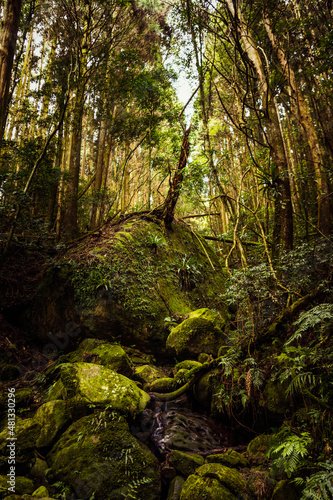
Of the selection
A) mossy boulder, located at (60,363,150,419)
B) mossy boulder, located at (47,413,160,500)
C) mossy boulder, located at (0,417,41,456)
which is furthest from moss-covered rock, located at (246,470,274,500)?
mossy boulder, located at (0,417,41,456)

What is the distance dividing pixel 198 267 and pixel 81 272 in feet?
12.8

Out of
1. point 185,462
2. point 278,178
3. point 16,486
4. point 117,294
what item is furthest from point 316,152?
point 16,486

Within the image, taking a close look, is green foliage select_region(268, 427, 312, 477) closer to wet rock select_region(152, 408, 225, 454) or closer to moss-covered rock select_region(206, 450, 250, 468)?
moss-covered rock select_region(206, 450, 250, 468)

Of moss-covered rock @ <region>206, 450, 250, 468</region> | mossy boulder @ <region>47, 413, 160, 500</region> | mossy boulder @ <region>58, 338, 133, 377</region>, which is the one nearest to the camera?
mossy boulder @ <region>47, 413, 160, 500</region>

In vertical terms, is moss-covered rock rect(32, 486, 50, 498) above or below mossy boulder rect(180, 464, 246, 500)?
below

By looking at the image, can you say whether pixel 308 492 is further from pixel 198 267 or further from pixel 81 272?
pixel 198 267

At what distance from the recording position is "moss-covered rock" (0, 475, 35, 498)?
7.67 ft

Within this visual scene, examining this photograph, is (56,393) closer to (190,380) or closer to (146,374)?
(146,374)

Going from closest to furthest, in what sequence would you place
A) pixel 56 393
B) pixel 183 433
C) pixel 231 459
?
pixel 231 459 → pixel 183 433 → pixel 56 393

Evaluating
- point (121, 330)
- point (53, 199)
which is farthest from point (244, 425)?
point (53, 199)

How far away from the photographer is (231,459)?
2.81 metres

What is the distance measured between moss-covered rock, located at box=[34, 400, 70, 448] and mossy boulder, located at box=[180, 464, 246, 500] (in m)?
1.62

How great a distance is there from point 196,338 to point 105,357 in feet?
5.41

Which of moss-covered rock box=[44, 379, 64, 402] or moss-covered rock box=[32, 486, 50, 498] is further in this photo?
moss-covered rock box=[44, 379, 64, 402]
